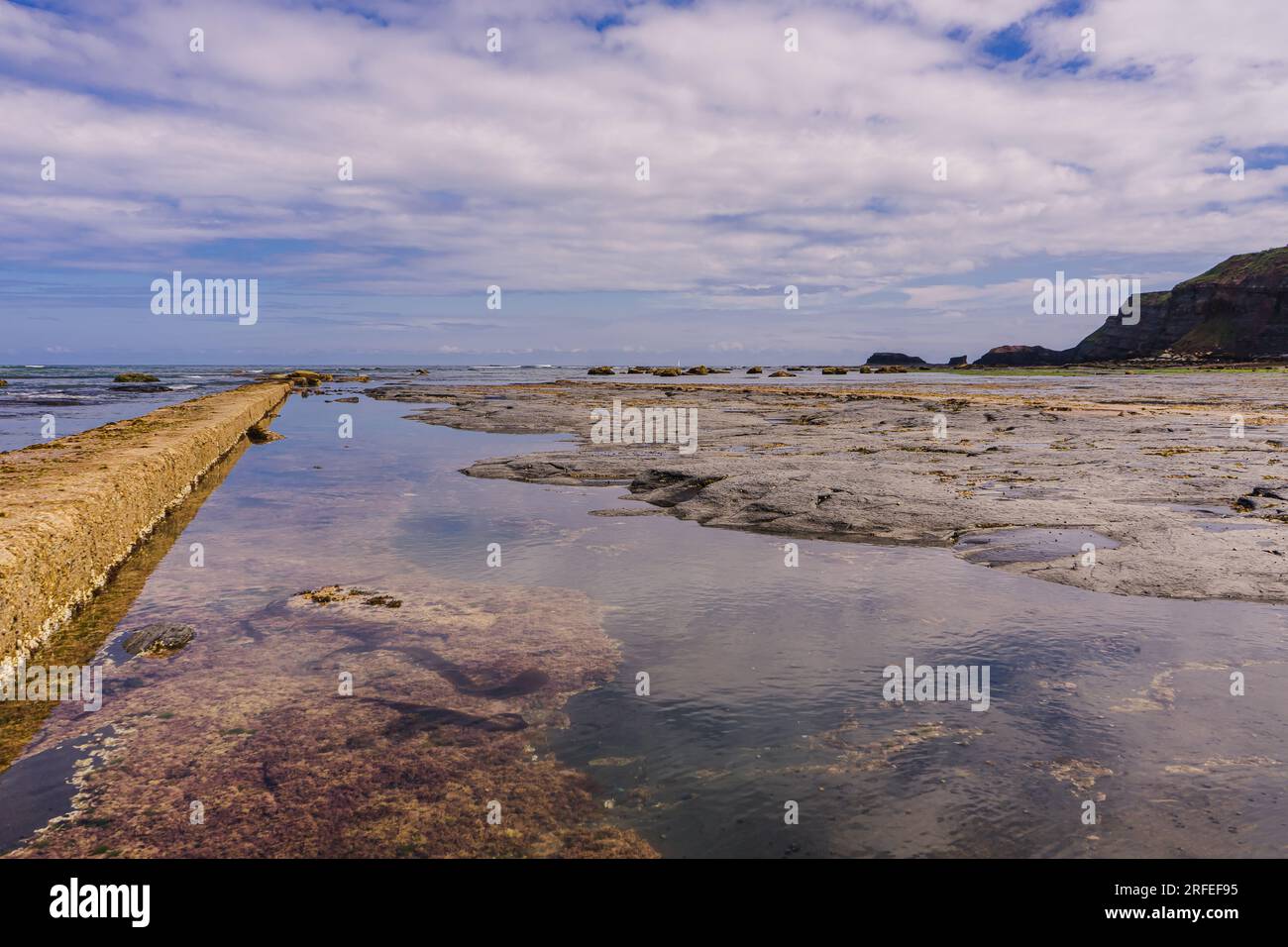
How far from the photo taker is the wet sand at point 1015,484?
30.0 ft

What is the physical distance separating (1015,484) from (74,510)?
49.3 ft

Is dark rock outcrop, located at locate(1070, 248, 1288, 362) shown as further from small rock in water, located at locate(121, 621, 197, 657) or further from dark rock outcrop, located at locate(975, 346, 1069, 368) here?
small rock in water, located at locate(121, 621, 197, 657)

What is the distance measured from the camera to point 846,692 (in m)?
5.61

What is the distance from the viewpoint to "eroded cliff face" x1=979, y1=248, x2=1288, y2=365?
111688 millimetres

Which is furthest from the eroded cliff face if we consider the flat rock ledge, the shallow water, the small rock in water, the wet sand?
the small rock in water

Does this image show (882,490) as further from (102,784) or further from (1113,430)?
(1113,430)

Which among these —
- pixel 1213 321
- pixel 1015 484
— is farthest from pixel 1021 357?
pixel 1015 484

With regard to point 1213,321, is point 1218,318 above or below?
above

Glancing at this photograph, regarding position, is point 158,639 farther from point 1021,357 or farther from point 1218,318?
point 1021,357

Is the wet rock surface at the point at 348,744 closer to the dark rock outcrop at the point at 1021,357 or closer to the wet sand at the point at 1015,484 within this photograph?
the wet sand at the point at 1015,484

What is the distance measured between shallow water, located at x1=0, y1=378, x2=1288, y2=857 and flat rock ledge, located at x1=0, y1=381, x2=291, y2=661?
0.57 meters

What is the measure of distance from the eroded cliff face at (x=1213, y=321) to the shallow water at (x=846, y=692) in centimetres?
13198

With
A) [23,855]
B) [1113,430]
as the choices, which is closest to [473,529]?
[23,855]

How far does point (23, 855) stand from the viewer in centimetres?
359
